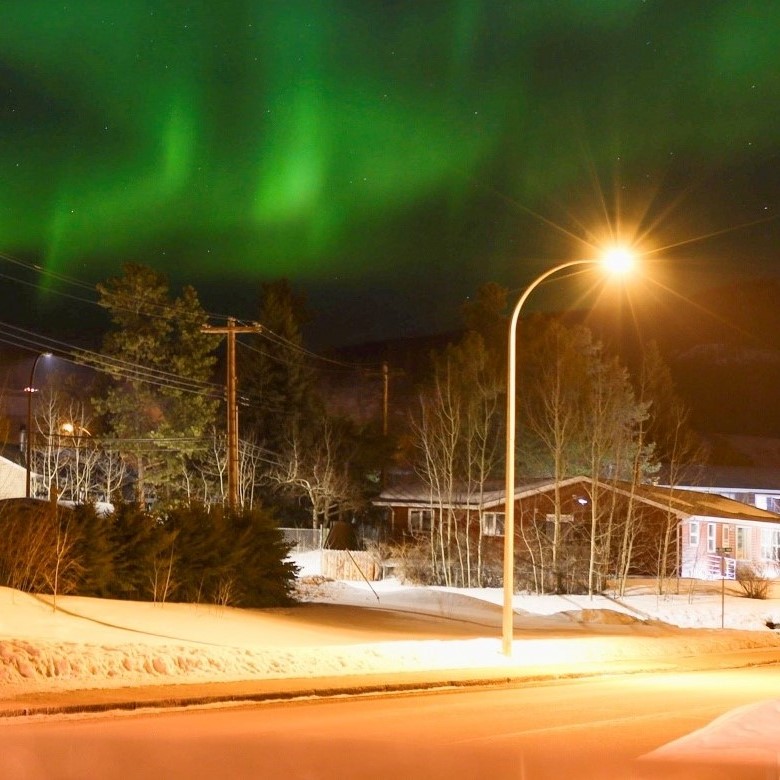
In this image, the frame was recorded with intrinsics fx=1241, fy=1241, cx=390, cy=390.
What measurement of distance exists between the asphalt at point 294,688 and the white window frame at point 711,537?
32876 mm

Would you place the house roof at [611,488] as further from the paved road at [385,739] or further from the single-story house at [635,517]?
the paved road at [385,739]

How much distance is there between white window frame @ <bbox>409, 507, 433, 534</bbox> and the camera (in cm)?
6050

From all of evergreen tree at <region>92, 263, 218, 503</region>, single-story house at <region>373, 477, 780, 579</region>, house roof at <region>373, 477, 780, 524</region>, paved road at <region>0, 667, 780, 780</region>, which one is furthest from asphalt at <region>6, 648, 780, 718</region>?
evergreen tree at <region>92, 263, 218, 503</region>

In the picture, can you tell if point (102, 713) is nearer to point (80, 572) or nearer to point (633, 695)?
point (633, 695)

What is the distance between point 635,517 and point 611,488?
1672 mm

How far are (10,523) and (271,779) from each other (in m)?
19.1

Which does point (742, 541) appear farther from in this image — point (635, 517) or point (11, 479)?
point (11, 479)

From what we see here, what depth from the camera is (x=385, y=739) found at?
1377 cm

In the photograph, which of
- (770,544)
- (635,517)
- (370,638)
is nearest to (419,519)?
(635,517)

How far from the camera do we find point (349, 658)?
2223 cm

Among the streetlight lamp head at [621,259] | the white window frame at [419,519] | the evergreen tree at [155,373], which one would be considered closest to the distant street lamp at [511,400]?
the streetlight lamp head at [621,259]

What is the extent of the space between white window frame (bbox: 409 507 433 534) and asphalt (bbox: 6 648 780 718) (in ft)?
112

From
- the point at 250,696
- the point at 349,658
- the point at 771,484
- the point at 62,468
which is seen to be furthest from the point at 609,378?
the point at 250,696

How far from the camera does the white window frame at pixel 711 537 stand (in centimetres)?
5853
